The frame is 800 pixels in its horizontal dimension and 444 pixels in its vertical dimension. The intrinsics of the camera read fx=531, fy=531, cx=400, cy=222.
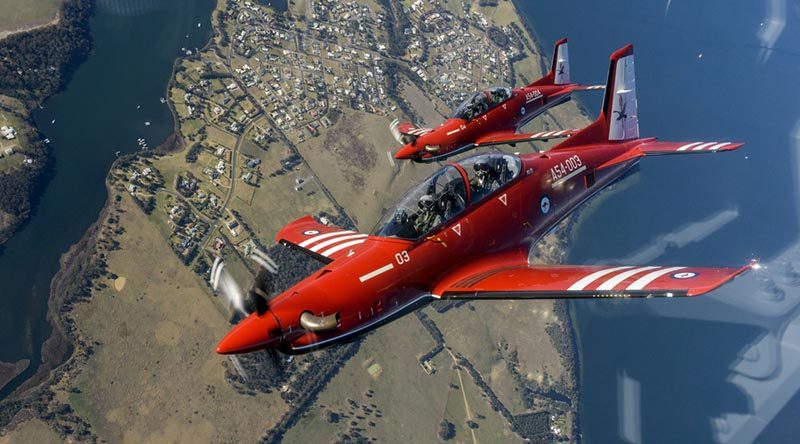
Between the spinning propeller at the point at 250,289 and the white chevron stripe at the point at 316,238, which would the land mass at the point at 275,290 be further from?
the spinning propeller at the point at 250,289

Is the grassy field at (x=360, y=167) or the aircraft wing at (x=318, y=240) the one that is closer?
the aircraft wing at (x=318, y=240)

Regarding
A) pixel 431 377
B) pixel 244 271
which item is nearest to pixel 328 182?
pixel 244 271

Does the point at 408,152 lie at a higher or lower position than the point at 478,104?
lower


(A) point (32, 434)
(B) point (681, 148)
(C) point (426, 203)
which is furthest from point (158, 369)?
(B) point (681, 148)

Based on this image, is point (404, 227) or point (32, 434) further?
point (32, 434)

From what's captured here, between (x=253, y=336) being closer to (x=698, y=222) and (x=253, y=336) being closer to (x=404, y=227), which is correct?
(x=404, y=227)

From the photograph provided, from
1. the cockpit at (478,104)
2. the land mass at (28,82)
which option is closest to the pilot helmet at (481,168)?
the cockpit at (478,104)
